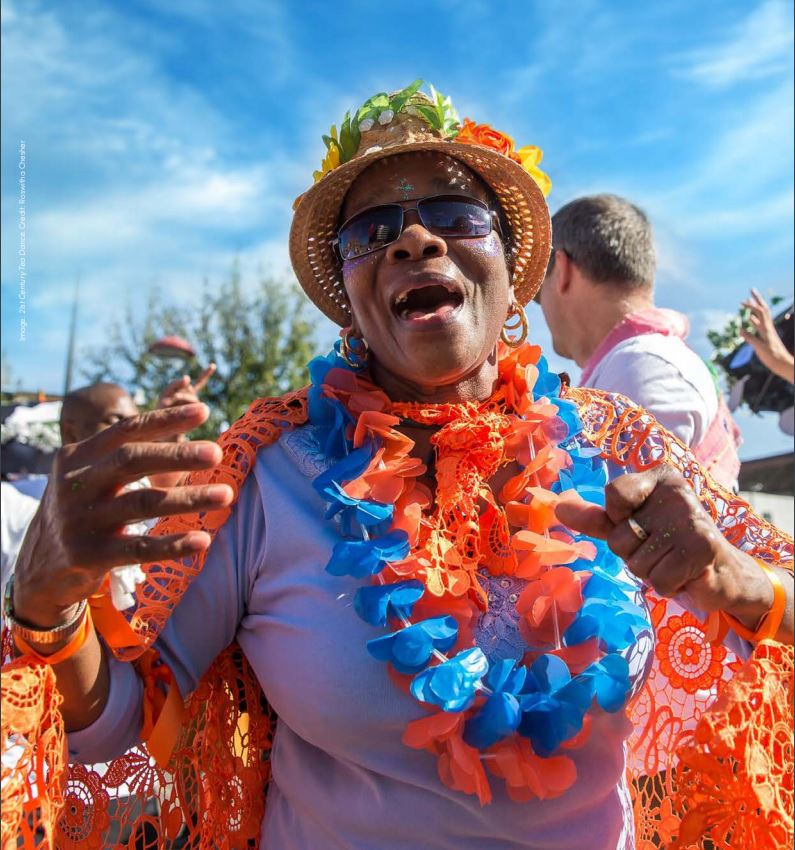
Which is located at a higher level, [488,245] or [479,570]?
[488,245]

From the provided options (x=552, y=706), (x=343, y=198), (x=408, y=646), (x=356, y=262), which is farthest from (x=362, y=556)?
(x=343, y=198)

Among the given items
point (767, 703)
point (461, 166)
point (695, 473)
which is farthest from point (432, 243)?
point (767, 703)

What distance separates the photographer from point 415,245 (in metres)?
2.04

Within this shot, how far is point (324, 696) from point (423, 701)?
196mm

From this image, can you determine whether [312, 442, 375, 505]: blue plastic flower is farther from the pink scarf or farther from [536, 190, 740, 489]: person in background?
the pink scarf

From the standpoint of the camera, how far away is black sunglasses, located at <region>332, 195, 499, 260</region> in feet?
6.86

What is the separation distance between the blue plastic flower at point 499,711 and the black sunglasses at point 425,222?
1.05m

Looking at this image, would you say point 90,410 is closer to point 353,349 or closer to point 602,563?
point 353,349

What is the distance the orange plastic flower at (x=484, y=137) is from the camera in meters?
2.17

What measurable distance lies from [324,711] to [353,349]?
96 centimetres

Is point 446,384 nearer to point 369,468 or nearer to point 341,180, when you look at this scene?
point 369,468

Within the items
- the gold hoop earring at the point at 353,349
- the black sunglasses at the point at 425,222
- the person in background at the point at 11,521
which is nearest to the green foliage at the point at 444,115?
the black sunglasses at the point at 425,222

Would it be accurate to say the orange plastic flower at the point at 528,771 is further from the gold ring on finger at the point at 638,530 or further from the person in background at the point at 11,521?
the person in background at the point at 11,521

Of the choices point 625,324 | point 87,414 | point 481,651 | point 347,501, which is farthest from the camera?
point 87,414
